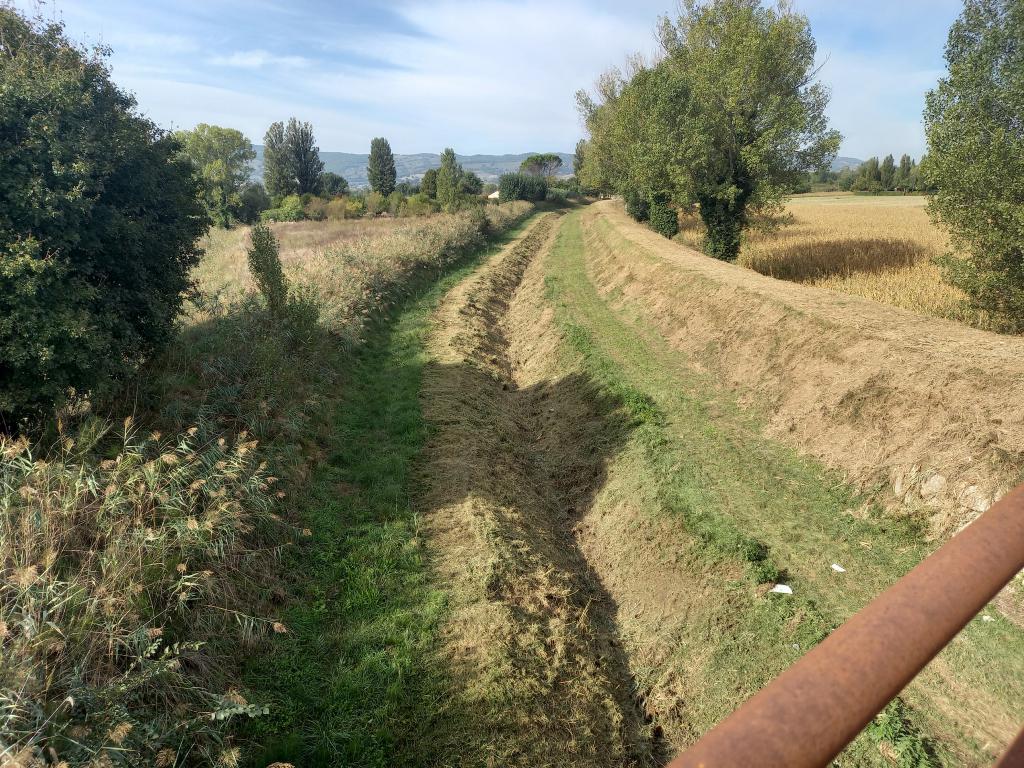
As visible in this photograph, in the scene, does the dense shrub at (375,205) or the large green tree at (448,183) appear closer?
the large green tree at (448,183)

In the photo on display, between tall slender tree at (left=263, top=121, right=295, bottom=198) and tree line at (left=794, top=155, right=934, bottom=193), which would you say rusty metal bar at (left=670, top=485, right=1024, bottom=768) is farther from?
tree line at (left=794, top=155, right=934, bottom=193)

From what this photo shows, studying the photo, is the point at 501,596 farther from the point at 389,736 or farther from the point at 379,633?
the point at 389,736

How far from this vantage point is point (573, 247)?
101 feet

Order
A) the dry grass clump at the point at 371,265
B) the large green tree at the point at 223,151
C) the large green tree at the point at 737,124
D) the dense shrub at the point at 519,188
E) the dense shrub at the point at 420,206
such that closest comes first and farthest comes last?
the dry grass clump at the point at 371,265 < the large green tree at the point at 737,124 < the dense shrub at the point at 420,206 < the dense shrub at the point at 519,188 < the large green tree at the point at 223,151

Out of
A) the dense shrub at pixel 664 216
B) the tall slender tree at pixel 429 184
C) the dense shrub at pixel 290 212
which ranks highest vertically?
the tall slender tree at pixel 429 184

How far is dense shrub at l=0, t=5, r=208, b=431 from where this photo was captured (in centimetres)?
562

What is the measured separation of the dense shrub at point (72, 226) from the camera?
562 centimetres

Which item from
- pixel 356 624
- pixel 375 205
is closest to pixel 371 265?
pixel 356 624

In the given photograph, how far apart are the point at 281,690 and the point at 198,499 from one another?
99.6 inches

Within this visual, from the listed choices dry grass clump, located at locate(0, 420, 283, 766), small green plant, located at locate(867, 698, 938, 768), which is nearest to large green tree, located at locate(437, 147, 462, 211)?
dry grass clump, located at locate(0, 420, 283, 766)

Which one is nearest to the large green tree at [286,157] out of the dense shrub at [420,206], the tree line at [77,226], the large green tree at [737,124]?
the dense shrub at [420,206]

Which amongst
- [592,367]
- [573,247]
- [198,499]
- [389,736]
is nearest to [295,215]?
[573,247]

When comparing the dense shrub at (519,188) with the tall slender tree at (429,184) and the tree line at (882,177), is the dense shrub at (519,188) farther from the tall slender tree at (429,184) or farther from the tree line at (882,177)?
the tree line at (882,177)

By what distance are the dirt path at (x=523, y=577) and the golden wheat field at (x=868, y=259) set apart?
362 inches
